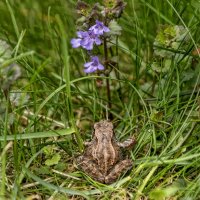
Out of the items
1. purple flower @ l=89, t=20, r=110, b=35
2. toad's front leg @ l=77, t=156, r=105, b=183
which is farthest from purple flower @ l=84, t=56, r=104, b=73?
toad's front leg @ l=77, t=156, r=105, b=183

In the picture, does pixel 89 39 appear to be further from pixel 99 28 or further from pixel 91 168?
pixel 91 168

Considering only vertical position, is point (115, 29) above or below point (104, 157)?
above

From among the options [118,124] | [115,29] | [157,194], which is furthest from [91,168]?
[115,29]

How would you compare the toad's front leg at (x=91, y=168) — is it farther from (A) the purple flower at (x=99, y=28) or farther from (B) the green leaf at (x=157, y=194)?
(A) the purple flower at (x=99, y=28)

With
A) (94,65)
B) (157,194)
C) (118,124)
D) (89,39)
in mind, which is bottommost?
(118,124)

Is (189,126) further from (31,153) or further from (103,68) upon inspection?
(31,153)

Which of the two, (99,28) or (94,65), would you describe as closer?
(99,28)

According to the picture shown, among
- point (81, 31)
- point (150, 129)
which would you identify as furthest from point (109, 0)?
point (150, 129)
